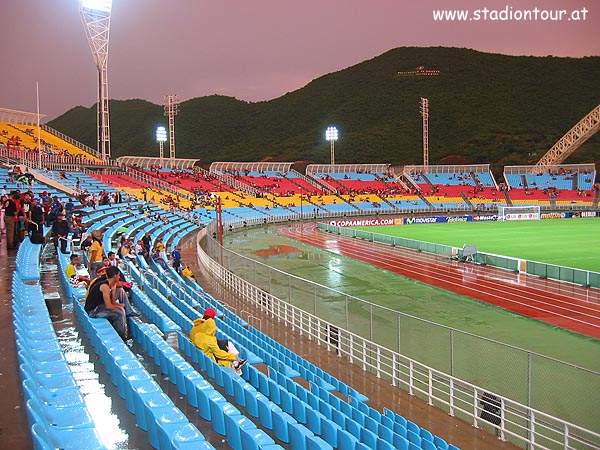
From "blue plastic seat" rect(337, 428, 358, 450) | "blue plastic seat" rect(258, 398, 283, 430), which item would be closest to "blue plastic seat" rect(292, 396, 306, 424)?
"blue plastic seat" rect(258, 398, 283, 430)

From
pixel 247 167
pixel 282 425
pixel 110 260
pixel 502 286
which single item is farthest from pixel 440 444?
pixel 247 167

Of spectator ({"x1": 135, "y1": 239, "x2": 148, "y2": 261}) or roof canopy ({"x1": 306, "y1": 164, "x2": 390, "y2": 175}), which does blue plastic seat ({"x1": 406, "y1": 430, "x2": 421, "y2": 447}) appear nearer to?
spectator ({"x1": 135, "y1": 239, "x2": 148, "y2": 261})

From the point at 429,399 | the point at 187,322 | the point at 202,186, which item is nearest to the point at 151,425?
the point at 187,322

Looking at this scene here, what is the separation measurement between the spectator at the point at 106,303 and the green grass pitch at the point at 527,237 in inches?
997

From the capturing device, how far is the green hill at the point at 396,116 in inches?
5433

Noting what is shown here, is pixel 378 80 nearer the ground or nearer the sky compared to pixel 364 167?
nearer the sky

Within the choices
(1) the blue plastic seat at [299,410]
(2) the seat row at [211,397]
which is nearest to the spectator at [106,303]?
(2) the seat row at [211,397]

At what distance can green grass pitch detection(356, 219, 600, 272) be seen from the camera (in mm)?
32562

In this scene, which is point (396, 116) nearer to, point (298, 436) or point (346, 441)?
point (346, 441)

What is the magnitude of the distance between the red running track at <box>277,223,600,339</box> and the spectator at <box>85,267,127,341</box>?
14008 millimetres

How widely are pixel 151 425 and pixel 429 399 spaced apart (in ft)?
20.7

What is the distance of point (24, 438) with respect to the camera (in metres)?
5.30

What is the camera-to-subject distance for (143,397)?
225 inches

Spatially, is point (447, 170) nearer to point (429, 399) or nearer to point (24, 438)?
point (429, 399)
